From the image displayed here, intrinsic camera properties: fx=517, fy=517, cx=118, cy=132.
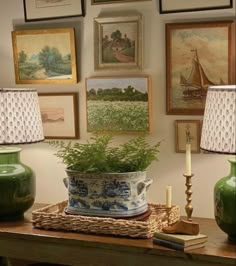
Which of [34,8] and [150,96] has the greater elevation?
[34,8]

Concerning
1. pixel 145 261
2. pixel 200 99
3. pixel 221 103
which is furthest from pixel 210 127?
pixel 145 261

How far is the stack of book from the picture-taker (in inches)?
68.1

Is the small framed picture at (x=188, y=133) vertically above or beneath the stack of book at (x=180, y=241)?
above

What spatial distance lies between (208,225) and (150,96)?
593 millimetres

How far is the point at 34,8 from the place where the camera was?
241 cm

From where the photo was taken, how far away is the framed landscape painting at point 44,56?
7.75 feet

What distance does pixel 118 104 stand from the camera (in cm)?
227

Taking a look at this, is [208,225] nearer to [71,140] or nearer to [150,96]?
[150,96]

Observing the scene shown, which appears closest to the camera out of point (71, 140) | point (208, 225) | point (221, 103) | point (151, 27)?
point (221, 103)

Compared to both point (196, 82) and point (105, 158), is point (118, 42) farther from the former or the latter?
point (105, 158)

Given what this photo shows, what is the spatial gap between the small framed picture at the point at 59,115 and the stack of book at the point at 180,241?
768 mm

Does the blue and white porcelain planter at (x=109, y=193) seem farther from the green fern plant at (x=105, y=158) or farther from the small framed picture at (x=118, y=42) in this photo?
the small framed picture at (x=118, y=42)

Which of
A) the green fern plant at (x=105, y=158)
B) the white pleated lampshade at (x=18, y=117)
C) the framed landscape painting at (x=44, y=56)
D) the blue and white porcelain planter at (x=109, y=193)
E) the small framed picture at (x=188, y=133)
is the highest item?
the framed landscape painting at (x=44, y=56)

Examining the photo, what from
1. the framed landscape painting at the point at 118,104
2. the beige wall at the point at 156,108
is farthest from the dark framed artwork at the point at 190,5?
the framed landscape painting at the point at 118,104
